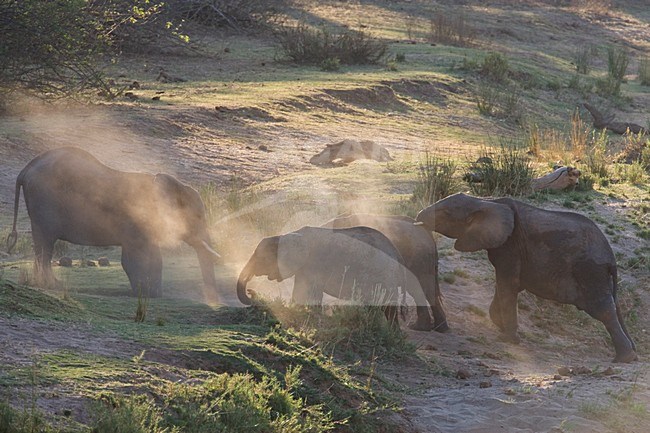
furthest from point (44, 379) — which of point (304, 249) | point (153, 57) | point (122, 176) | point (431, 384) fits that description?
point (153, 57)

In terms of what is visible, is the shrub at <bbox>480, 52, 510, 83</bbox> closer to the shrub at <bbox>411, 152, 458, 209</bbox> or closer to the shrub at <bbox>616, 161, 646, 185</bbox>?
the shrub at <bbox>616, 161, 646, 185</bbox>

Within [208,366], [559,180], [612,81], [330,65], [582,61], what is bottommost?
[582,61]

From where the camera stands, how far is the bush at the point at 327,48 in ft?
82.6

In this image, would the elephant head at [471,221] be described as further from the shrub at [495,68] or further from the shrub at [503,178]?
the shrub at [495,68]

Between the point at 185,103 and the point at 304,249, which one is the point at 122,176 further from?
the point at 185,103

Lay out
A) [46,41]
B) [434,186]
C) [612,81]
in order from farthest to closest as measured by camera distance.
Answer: [612,81] → [46,41] → [434,186]

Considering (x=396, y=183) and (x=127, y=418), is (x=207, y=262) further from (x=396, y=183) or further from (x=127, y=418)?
(x=396, y=183)

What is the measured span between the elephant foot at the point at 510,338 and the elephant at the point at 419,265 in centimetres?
49

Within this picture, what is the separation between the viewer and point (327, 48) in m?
25.4

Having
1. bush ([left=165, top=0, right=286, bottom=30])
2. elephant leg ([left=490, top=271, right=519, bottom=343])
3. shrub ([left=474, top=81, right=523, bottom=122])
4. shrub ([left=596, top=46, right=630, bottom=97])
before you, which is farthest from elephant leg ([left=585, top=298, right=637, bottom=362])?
shrub ([left=596, top=46, right=630, bottom=97])

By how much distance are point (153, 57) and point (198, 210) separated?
14.7 metres

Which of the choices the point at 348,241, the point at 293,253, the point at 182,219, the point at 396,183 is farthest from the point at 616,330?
the point at 396,183

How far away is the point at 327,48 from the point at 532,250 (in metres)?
16.2

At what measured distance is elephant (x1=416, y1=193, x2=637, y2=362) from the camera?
31.3ft
